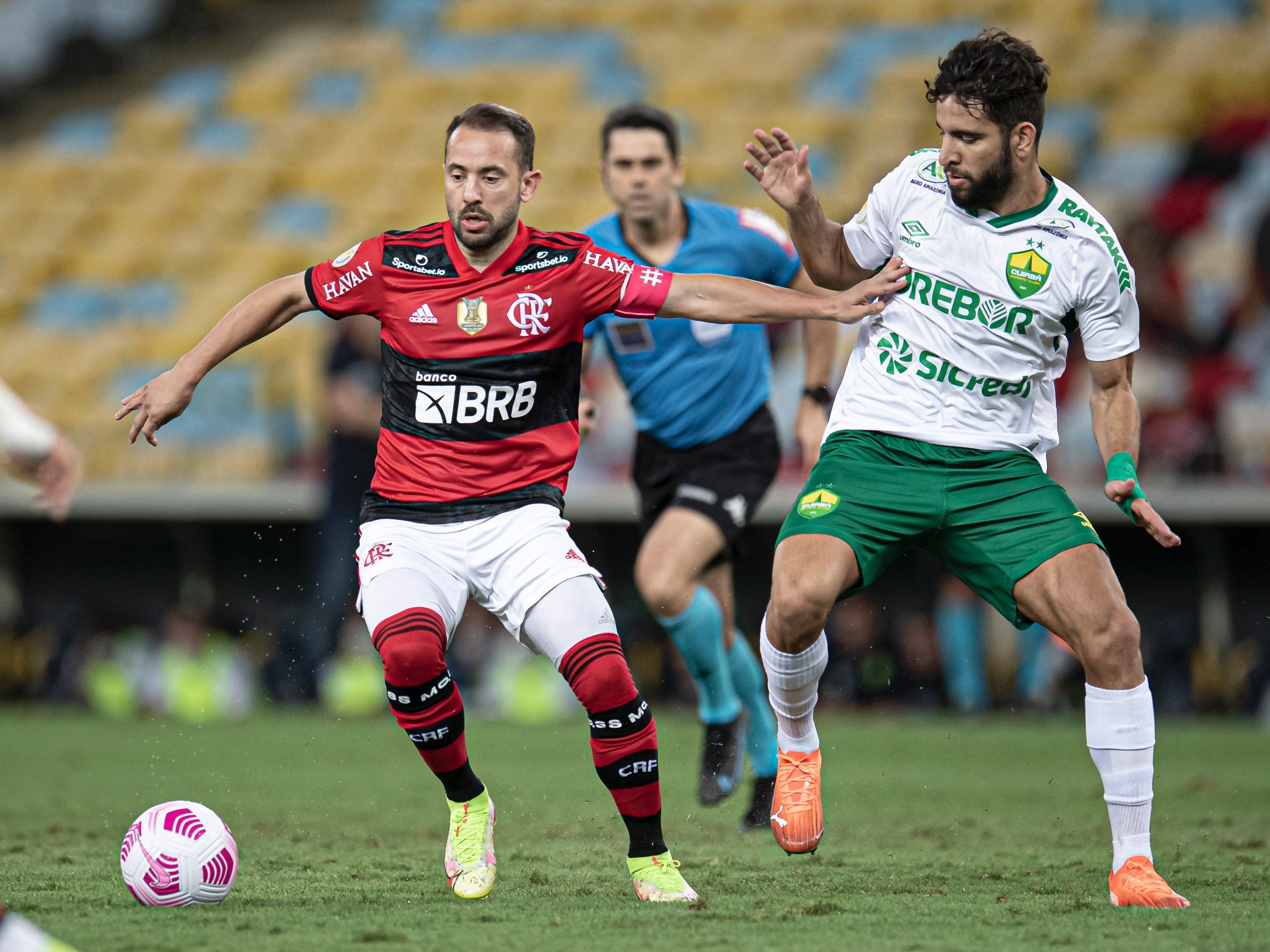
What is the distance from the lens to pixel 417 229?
516cm

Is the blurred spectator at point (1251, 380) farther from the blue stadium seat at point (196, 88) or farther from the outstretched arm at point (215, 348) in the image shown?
the blue stadium seat at point (196, 88)

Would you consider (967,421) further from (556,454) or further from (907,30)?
(907,30)

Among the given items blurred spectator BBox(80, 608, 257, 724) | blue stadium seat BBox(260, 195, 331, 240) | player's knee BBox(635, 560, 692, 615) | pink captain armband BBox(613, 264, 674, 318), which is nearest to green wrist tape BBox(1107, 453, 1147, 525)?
pink captain armband BBox(613, 264, 674, 318)

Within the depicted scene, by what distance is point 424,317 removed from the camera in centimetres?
496

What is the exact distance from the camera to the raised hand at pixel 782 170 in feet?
16.1

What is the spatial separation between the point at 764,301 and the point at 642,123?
2.18 metres

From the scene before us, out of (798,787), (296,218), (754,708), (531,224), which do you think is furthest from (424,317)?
(296,218)

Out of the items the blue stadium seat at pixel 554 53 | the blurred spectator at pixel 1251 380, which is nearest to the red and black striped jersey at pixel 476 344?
the blurred spectator at pixel 1251 380

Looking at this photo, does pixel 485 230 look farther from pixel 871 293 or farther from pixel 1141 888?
pixel 1141 888

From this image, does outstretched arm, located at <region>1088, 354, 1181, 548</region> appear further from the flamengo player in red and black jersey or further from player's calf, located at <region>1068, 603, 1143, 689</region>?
the flamengo player in red and black jersey

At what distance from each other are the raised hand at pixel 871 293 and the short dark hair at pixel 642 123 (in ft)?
6.85

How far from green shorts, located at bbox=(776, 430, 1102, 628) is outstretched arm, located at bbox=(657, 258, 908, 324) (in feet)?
1.55

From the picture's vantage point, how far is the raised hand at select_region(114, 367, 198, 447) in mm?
4770

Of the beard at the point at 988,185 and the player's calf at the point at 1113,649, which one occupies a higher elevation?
the beard at the point at 988,185
